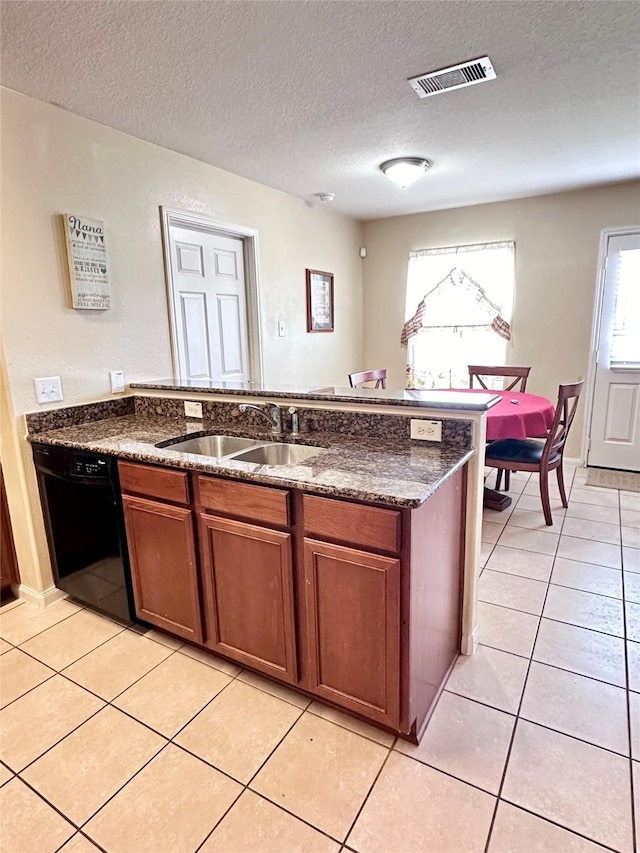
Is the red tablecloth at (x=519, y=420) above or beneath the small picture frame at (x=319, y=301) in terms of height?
beneath

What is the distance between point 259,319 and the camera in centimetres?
367

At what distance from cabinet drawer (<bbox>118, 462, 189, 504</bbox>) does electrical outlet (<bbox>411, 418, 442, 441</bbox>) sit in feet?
2.96

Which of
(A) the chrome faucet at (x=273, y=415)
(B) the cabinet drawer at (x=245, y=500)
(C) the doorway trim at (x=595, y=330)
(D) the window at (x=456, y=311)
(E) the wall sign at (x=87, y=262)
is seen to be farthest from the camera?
(D) the window at (x=456, y=311)

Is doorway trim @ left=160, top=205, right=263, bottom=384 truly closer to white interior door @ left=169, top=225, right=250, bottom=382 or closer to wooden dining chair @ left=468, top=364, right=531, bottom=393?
white interior door @ left=169, top=225, right=250, bottom=382

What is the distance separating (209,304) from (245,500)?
2029 millimetres

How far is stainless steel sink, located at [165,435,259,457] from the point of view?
2.22 metres

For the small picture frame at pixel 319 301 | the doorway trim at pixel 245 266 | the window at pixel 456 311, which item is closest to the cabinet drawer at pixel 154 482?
the doorway trim at pixel 245 266

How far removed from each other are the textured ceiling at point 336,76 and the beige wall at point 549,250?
2.56ft

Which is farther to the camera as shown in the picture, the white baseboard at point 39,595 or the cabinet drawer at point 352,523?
the white baseboard at point 39,595

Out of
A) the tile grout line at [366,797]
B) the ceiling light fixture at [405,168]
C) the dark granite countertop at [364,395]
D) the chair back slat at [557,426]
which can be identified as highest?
the ceiling light fixture at [405,168]

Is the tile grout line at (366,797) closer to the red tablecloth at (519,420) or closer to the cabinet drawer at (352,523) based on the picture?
the cabinet drawer at (352,523)

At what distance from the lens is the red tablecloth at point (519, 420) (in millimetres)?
2910

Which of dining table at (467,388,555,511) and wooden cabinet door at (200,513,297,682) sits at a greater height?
dining table at (467,388,555,511)

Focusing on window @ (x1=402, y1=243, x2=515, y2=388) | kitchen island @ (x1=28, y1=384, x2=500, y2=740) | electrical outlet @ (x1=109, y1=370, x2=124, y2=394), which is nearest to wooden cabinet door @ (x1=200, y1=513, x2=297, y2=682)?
kitchen island @ (x1=28, y1=384, x2=500, y2=740)
